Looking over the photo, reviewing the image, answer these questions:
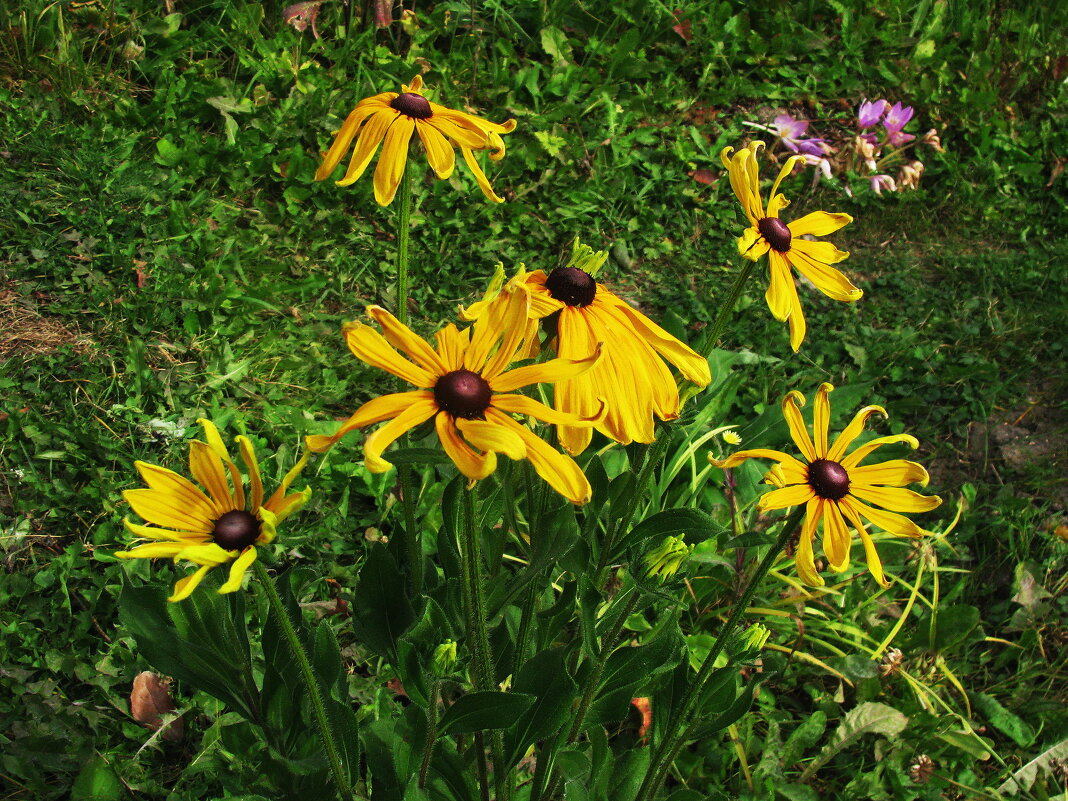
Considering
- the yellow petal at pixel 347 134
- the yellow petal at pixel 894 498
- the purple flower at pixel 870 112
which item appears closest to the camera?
the yellow petal at pixel 894 498

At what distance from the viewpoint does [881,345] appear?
3145 mm

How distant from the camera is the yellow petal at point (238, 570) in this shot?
3.34ft

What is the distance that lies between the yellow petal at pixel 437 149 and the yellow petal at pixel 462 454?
52 cm

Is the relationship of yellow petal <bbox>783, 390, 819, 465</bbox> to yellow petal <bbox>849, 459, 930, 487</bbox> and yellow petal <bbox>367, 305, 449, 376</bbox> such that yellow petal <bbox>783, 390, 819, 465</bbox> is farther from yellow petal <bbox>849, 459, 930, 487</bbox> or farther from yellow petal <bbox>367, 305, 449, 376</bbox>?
yellow petal <bbox>367, 305, 449, 376</bbox>

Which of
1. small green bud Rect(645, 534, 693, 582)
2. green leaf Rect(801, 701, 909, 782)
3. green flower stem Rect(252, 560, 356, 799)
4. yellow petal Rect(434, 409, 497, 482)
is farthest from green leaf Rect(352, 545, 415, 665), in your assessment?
green leaf Rect(801, 701, 909, 782)

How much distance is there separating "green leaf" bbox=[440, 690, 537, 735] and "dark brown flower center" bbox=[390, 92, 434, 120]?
89cm

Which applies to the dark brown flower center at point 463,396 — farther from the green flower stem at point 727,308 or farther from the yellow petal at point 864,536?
the yellow petal at point 864,536

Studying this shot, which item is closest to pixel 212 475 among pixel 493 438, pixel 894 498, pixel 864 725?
pixel 493 438

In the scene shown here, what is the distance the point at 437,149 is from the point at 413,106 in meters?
0.09

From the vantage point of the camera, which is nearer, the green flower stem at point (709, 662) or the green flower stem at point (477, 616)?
the green flower stem at point (477, 616)

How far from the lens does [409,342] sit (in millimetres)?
1073

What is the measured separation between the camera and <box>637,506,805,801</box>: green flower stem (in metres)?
1.27

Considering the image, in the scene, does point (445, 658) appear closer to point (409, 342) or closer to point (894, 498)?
point (409, 342)

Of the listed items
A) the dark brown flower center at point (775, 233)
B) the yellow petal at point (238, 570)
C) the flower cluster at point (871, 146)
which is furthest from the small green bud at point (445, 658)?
the flower cluster at point (871, 146)
